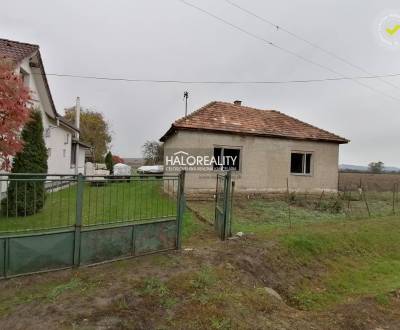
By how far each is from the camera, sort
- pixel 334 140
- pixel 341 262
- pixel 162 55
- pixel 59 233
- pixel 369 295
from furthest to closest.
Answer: pixel 334 140 < pixel 162 55 < pixel 341 262 < pixel 369 295 < pixel 59 233

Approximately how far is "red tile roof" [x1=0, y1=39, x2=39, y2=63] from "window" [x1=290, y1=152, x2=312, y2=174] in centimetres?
1274

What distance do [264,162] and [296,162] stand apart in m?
2.33

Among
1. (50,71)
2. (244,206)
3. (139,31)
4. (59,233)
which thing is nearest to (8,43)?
(50,71)

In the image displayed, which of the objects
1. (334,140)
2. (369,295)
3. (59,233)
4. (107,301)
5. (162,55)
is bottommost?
Answer: (369,295)

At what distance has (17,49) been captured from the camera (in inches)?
458

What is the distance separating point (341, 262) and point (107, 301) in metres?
5.80

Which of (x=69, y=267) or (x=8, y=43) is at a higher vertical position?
(x=8, y=43)

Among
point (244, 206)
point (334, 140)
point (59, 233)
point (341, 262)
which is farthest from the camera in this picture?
point (334, 140)

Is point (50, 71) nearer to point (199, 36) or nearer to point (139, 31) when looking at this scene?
point (139, 31)

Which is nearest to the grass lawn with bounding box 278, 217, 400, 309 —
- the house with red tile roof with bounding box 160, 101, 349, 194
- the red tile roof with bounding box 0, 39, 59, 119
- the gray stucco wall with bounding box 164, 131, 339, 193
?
the gray stucco wall with bounding box 164, 131, 339, 193

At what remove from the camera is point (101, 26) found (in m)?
11.6

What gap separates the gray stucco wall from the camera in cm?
1337

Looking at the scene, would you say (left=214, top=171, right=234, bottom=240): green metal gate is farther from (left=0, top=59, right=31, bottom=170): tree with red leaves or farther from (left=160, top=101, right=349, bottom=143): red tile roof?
(left=160, top=101, right=349, bottom=143): red tile roof

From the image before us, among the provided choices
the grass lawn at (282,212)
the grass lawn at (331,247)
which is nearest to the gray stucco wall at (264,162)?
the grass lawn at (282,212)
